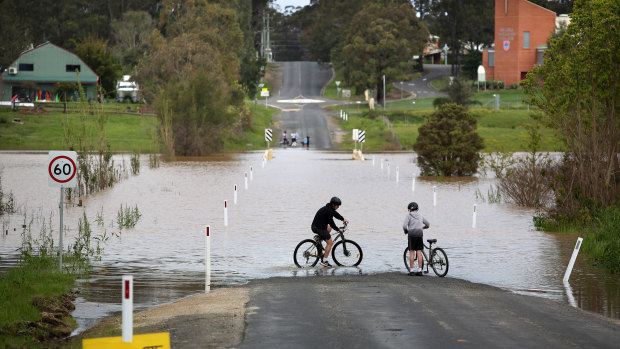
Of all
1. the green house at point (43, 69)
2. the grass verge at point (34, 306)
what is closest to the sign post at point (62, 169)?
the grass verge at point (34, 306)

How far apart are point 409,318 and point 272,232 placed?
14155 millimetres

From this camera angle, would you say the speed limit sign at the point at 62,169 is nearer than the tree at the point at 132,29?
Yes

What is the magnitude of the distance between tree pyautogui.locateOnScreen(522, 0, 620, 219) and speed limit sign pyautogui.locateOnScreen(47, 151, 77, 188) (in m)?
14.0

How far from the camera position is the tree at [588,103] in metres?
24.8

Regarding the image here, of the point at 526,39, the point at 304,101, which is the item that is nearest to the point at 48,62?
the point at 304,101

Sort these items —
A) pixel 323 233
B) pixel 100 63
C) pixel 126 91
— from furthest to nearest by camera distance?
1. pixel 100 63
2. pixel 126 91
3. pixel 323 233

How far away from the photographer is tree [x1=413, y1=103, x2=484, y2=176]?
50.2m

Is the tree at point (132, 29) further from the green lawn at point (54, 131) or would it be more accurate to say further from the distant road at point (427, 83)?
the green lawn at point (54, 131)

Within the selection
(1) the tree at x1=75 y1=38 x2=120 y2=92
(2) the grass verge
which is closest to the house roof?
(1) the tree at x1=75 y1=38 x2=120 y2=92

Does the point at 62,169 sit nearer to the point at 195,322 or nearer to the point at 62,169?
the point at 62,169

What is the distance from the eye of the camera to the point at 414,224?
60.7 ft

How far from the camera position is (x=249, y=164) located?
62531mm

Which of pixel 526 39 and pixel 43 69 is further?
pixel 526 39

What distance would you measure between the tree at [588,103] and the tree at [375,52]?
285 feet
